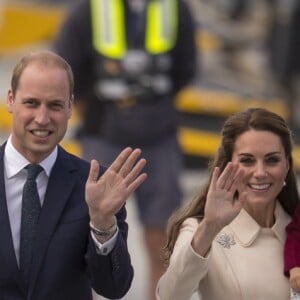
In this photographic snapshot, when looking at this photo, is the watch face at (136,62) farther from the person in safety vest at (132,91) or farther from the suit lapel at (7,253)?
the suit lapel at (7,253)

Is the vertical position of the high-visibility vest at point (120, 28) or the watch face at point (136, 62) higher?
the high-visibility vest at point (120, 28)

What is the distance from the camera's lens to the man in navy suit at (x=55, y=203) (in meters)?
4.32

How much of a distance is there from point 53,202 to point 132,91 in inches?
134

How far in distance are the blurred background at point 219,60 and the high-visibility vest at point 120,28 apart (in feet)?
5.68

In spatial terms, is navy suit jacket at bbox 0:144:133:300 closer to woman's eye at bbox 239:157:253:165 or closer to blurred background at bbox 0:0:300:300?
woman's eye at bbox 239:157:253:165

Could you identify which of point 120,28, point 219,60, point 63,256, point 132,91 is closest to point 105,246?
point 63,256

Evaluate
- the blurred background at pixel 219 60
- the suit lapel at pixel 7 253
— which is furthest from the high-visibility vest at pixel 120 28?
the suit lapel at pixel 7 253

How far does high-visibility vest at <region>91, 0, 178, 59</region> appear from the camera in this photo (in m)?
7.78

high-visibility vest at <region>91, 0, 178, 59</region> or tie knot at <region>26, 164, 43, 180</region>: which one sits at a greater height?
high-visibility vest at <region>91, 0, 178, 59</region>

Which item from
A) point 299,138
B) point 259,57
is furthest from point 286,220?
point 259,57

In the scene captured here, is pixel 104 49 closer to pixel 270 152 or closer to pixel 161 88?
pixel 161 88

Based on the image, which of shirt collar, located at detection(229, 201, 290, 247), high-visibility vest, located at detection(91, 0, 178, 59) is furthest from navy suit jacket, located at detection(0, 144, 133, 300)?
high-visibility vest, located at detection(91, 0, 178, 59)

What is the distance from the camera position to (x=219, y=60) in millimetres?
13969

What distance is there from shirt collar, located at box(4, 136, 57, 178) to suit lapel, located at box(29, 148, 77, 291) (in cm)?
2
